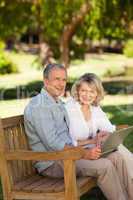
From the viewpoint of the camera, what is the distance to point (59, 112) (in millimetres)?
5551

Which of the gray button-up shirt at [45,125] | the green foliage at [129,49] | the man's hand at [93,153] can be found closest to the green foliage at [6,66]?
the green foliage at [129,49]

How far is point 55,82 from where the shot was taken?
18.2 ft

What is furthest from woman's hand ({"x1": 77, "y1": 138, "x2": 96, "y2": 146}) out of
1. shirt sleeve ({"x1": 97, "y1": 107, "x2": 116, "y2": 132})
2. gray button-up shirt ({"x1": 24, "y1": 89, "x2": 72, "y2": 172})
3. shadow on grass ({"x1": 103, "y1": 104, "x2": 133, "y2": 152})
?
shadow on grass ({"x1": 103, "y1": 104, "x2": 133, "y2": 152})

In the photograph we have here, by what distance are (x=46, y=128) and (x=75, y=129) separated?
49 cm

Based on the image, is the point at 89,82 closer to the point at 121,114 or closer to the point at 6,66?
the point at 121,114

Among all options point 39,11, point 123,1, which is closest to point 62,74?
point 123,1

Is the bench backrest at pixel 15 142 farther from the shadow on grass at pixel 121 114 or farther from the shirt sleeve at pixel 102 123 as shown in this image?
the shadow on grass at pixel 121 114

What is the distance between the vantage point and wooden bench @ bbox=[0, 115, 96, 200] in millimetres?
5062

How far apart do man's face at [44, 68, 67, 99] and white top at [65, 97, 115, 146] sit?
0.93 ft

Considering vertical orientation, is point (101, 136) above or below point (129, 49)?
above

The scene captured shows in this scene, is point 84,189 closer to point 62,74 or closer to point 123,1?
point 62,74

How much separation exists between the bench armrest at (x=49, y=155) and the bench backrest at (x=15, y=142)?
122 millimetres

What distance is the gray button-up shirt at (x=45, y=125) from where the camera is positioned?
211 inches

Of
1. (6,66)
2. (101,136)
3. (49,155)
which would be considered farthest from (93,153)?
(6,66)
